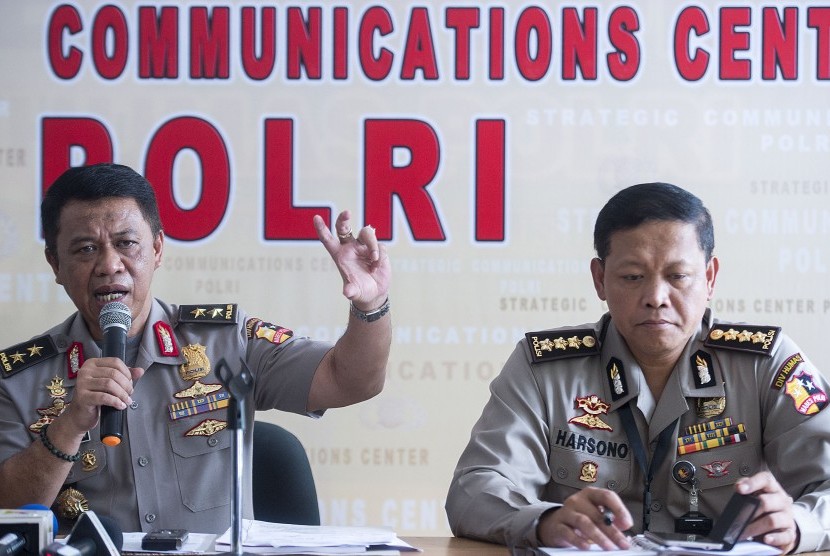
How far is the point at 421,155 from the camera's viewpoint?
3590 millimetres

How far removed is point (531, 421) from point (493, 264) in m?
1.25

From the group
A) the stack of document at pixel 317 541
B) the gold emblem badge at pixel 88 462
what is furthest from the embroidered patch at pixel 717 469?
the gold emblem badge at pixel 88 462

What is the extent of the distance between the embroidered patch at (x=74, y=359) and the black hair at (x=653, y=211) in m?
1.25

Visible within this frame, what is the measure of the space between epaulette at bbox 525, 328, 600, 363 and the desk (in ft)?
1.71

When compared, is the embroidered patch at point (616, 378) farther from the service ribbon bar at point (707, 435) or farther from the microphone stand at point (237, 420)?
the microphone stand at point (237, 420)

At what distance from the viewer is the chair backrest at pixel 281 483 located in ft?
8.47

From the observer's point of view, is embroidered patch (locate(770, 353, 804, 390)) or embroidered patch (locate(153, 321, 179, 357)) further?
embroidered patch (locate(153, 321, 179, 357))

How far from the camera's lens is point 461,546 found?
80.8 inches

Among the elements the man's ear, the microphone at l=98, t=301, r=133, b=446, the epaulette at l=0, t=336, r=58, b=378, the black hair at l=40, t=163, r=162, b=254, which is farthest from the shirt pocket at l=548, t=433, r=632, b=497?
the epaulette at l=0, t=336, r=58, b=378

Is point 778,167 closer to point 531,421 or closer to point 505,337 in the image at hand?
point 505,337

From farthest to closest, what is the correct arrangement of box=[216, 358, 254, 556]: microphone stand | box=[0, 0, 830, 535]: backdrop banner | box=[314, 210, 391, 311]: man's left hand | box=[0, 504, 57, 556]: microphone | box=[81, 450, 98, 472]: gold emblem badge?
1. box=[0, 0, 830, 535]: backdrop banner
2. box=[81, 450, 98, 472]: gold emblem badge
3. box=[314, 210, 391, 311]: man's left hand
4. box=[0, 504, 57, 556]: microphone
5. box=[216, 358, 254, 556]: microphone stand

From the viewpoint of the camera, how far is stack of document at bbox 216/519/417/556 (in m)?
1.86

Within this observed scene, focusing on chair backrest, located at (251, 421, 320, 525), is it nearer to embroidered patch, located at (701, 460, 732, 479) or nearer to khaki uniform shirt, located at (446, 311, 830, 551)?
khaki uniform shirt, located at (446, 311, 830, 551)

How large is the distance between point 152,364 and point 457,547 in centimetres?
89
